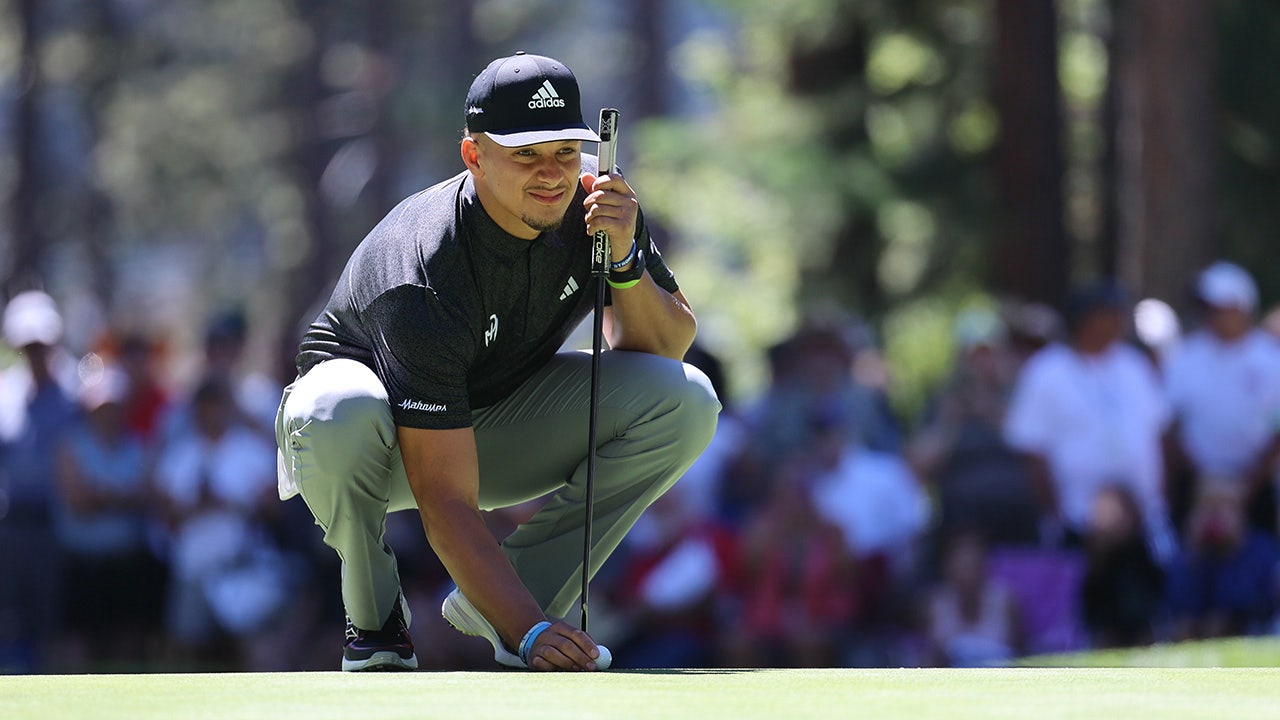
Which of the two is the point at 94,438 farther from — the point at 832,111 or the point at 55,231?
the point at 55,231

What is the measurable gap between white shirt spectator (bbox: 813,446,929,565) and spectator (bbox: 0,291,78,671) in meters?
4.00

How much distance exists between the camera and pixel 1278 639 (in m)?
8.43

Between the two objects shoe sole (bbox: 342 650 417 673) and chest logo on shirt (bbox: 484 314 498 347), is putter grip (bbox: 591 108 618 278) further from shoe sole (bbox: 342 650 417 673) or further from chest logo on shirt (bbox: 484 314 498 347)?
shoe sole (bbox: 342 650 417 673)

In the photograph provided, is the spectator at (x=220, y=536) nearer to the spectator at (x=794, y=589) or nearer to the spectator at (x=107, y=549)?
the spectator at (x=107, y=549)

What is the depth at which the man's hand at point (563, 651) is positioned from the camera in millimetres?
4555

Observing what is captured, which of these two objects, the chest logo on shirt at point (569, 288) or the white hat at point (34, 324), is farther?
the white hat at point (34, 324)

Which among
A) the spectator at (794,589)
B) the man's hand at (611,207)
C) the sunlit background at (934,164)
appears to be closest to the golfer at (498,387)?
the man's hand at (611,207)

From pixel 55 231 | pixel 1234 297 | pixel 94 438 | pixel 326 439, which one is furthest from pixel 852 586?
pixel 55 231

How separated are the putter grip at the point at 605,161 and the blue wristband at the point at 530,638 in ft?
3.08

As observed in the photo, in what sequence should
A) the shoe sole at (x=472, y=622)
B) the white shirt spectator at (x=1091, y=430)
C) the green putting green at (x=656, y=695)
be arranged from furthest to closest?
1. the white shirt spectator at (x=1091, y=430)
2. the shoe sole at (x=472, y=622)
3. the green putting green at (x=656, y=695)

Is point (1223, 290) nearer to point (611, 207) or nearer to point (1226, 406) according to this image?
point (1226, 406)

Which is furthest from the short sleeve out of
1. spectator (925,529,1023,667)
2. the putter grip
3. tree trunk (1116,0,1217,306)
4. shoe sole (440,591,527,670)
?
the putter grip

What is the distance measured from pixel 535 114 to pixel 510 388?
93 centimetres

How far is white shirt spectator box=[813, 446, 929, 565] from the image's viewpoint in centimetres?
945
